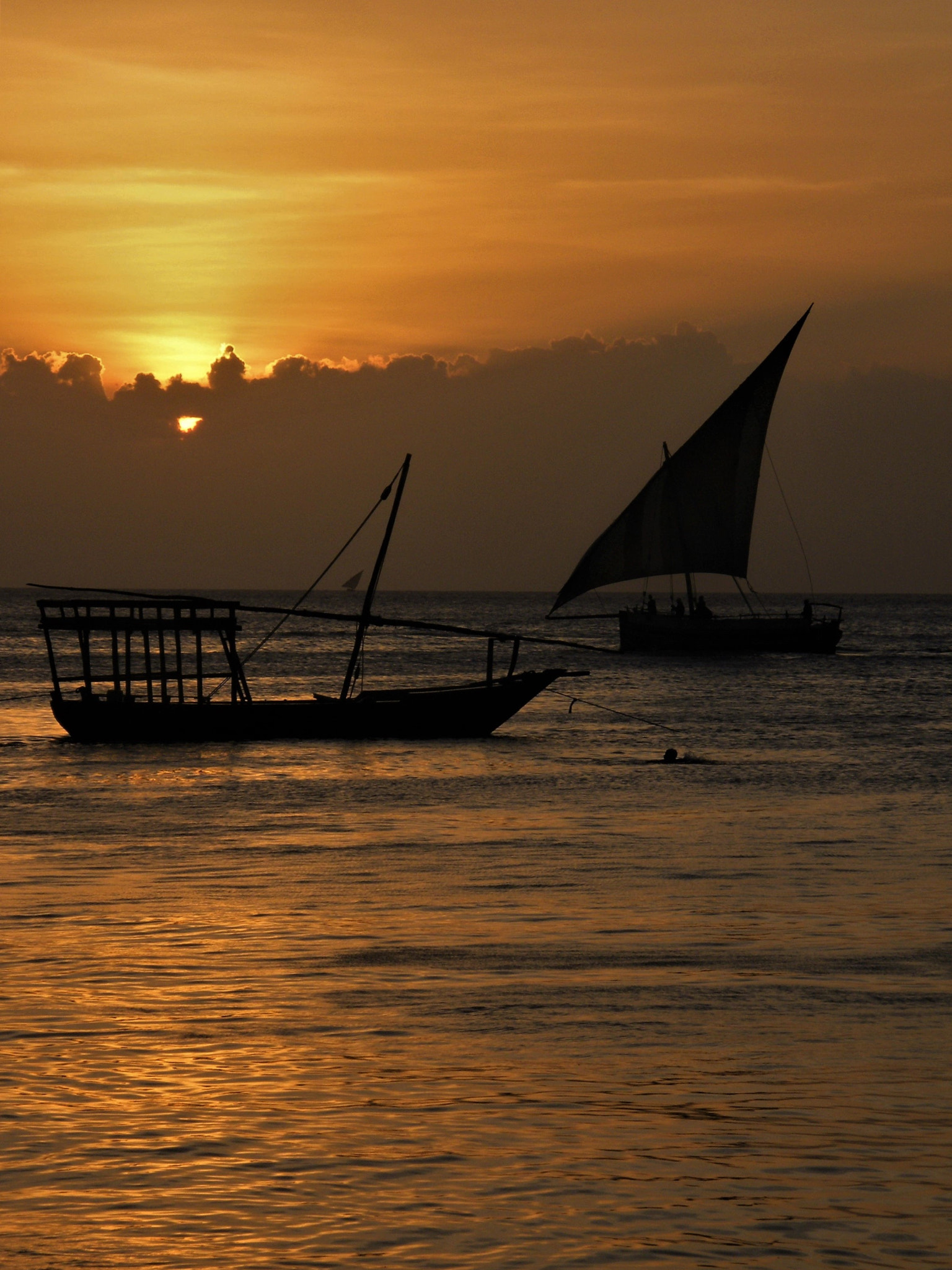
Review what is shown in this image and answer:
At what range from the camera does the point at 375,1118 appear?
870 cm

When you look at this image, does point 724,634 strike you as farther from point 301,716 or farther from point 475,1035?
point 475,1035

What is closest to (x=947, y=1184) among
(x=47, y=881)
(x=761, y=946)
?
(x=761, y=946)

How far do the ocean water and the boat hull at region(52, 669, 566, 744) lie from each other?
879 cm

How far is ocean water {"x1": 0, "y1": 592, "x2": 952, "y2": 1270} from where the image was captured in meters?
7.21

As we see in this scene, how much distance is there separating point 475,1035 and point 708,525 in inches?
2543

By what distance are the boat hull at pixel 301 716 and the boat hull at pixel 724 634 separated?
42331mm

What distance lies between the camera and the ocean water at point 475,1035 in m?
7.21

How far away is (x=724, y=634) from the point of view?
80.0 meters

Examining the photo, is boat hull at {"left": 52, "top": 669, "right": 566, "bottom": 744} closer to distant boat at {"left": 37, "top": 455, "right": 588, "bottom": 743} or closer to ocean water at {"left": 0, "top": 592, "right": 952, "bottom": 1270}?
distant boat at {"left": 37, "top": 455, "right": 588, "bottom": 743}

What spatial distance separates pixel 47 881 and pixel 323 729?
18.3 meters

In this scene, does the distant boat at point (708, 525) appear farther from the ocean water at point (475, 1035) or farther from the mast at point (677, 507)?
the ocean water at point (475, 1035)

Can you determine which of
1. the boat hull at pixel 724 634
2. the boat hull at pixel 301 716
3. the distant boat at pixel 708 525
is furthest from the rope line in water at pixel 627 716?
the boat hull at pixel 724 634

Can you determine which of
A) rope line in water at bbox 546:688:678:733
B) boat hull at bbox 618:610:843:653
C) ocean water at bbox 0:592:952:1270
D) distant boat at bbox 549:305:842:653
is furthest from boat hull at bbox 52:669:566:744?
boat hull at bbox 618:610:843:653

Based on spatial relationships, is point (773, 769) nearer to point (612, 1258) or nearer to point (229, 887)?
point (229, 887)
